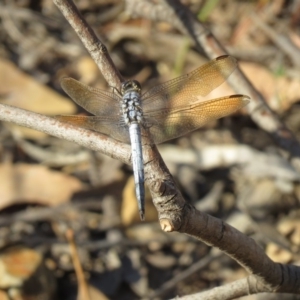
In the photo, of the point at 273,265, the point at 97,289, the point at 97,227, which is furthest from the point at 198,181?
the point at 273,265

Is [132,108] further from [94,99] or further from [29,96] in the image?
[29,96]

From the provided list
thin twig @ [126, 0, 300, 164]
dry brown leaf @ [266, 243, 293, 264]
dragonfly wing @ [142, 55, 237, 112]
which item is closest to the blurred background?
dry brown leaf @ [266, 243, 293, 264]

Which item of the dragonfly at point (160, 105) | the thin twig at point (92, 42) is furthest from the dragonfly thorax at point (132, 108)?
the thin twig at point (92, 42)

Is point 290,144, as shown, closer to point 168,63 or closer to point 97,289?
point 97,289

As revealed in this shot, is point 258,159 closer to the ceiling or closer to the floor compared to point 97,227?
closer to the ceiling

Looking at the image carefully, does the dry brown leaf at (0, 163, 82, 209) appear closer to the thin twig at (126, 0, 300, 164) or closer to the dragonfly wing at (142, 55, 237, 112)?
the dragonfly wing at (142, 55, 237, 112)

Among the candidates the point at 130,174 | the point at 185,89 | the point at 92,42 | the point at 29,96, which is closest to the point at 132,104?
the point at 185,89

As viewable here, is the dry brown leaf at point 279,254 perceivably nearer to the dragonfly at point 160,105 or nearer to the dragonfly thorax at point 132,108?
the dragonfly at point 160,105
